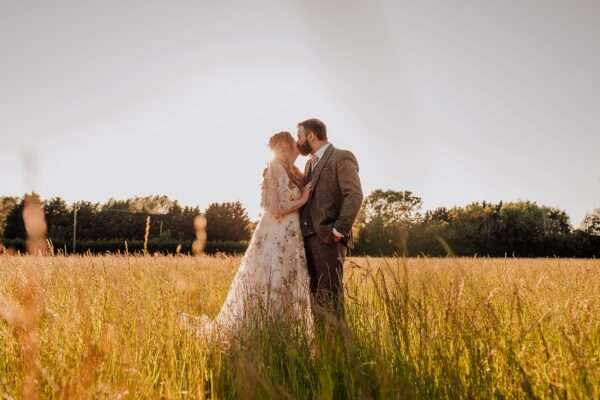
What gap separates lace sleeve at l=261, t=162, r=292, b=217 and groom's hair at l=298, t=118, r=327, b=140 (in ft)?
2.03

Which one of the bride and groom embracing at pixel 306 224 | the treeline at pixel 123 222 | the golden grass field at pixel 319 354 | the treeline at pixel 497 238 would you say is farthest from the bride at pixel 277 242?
the treeline at pixel 123 222

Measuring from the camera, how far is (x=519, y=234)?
150ft

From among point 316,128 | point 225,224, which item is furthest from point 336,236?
point 225,224

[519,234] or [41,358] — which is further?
[519,234]

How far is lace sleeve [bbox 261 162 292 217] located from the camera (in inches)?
199

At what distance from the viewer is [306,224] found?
5.02 metres

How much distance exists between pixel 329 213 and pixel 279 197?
0.69 metres

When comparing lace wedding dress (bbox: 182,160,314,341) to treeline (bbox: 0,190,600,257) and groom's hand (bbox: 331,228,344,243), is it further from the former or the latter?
treeline (bbox: 0,190,600,257)

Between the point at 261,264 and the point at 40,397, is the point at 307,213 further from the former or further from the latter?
the point at 40,397

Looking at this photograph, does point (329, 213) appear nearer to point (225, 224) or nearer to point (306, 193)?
point (306, 193)

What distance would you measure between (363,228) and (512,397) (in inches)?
1517

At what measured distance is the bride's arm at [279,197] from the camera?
16.6 feet

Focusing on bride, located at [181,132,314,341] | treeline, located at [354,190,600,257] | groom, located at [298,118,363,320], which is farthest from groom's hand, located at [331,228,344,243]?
treeline, located at [354,190,600,257]

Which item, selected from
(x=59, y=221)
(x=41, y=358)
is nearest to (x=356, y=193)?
(x=41, y=358)
